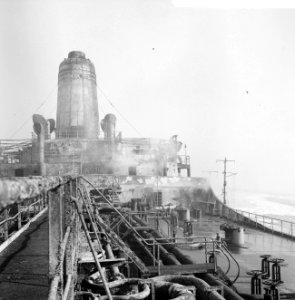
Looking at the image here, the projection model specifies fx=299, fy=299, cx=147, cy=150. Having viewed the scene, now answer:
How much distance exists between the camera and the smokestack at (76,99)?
3556 cm

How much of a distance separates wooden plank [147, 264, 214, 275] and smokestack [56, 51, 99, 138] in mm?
27646

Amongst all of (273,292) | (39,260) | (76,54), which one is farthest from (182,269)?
(76,54)

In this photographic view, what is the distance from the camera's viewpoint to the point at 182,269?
9.44 metres

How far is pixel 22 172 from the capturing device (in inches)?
1262

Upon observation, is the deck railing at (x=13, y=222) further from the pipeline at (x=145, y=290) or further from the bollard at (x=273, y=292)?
the bollard at (x=273, y=292)

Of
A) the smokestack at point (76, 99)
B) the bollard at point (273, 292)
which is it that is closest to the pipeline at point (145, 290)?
the bollard at point (273, 292)

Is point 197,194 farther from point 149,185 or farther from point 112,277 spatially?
point 112,277

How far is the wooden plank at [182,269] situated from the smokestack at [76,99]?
27646mm

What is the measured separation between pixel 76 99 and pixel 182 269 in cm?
2930

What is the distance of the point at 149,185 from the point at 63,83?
16.8 metres

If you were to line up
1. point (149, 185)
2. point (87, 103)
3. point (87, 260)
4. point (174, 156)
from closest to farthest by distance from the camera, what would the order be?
point (87, 260), point (149, 185), point (87, 103), point (174, 156)

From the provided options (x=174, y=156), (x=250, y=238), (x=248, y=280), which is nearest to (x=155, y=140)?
(x=174, y=156)

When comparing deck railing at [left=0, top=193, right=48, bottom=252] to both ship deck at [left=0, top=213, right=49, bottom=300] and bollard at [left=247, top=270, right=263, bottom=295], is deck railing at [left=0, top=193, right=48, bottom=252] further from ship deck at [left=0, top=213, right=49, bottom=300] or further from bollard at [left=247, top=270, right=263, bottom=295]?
bollard at [left=247, top=270, right=263, bottom=295]

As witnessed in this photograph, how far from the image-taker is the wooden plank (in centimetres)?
930
